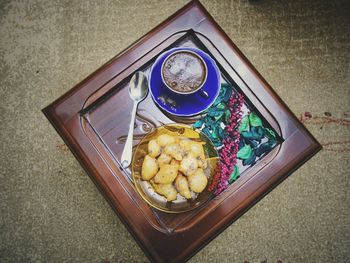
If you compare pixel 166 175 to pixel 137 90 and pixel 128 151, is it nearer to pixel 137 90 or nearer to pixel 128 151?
pixel 128 151

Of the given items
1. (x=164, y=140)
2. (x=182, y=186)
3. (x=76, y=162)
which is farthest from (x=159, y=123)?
(x=76, y=162)

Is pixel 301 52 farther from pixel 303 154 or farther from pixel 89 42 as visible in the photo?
pixel 89 42

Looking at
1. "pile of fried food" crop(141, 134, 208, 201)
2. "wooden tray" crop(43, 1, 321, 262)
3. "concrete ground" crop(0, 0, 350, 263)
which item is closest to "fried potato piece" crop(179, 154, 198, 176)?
"pile of fried food" crop(141, 134, 208, 201)

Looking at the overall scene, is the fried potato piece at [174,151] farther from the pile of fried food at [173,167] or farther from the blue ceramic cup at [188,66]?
the blue ceramic cup at [188,66]

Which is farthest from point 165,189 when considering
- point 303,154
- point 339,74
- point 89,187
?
point 339,74

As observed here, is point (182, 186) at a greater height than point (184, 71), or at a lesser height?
lesser

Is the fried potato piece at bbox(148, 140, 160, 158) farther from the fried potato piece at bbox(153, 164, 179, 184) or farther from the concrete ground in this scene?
the concrete ground
